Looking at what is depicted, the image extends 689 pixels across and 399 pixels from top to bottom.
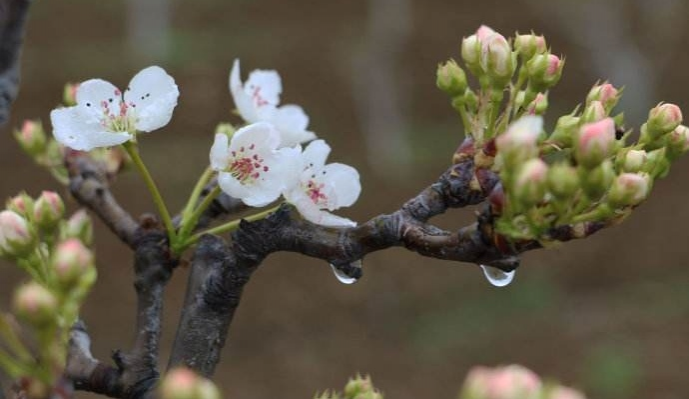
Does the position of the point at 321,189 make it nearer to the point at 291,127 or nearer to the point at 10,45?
the point at 291,127

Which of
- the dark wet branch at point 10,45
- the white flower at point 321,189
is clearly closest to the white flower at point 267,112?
the white flower at point 321,189

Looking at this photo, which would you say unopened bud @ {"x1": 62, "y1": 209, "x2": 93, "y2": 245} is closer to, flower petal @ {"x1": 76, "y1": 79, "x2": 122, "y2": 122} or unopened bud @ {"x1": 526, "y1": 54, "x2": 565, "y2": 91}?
flower petal @ {"x1": 76, "y1": 79, "x2": 122, "y2": 122}

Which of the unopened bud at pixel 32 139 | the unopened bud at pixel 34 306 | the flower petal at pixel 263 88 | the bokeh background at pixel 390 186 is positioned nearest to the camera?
the unopened bud at pixel 34 306

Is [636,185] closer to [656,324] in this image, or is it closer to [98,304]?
[656,324]

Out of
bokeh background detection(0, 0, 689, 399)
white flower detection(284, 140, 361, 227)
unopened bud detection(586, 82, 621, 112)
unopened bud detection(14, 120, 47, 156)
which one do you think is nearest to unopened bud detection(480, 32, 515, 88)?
unopened bud detection(586, 82, 621, 112)

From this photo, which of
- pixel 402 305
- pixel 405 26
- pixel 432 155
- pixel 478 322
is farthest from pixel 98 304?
pixel 405 26

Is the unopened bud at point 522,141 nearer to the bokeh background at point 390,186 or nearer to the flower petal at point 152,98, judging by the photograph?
the flower petal at point 152,98

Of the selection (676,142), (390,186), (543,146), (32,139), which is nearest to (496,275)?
(543,146)
